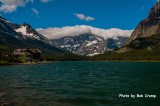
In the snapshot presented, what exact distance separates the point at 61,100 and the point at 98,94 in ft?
31.7

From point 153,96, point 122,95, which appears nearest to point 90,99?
point 122,95

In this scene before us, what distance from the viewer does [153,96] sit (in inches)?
2072

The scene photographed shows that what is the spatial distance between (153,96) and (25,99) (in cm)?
2366

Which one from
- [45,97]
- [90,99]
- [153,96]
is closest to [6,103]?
[45,97]

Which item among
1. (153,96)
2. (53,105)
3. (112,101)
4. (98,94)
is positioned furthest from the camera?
(98,94)

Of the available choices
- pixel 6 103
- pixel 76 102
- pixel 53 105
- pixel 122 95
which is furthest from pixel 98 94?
pixel 6 103

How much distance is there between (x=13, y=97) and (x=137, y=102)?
23402mm

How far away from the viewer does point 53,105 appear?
150ft

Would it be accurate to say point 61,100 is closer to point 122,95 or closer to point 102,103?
point 102,103

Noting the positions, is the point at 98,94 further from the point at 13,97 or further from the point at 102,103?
the point at 13,97

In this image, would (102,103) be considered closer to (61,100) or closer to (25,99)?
(61,100)

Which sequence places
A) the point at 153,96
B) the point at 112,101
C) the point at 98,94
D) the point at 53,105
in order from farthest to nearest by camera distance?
the point at 98,94, the point at 153,96, the point at 112,101, the point at 53,105

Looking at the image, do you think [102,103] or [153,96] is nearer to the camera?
[102,103]

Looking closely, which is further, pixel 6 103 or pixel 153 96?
pixel 153 96
